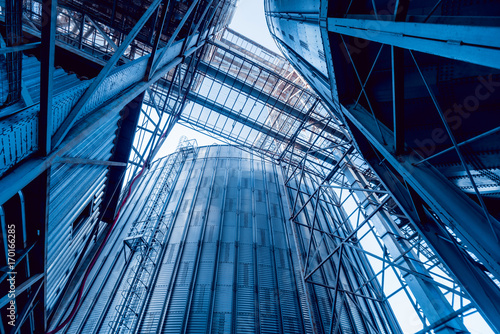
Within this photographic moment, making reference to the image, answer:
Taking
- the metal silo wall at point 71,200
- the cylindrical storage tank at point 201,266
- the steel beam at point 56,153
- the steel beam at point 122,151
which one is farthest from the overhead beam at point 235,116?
the steel beam at point 56,153

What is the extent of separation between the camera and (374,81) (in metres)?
5.67

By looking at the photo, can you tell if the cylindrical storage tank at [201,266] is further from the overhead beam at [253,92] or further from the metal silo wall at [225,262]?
the overhead beam at [253,92]

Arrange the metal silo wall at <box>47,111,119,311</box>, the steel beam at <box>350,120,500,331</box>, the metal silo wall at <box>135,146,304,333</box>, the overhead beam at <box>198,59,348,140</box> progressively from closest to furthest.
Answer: the steel beam at <box>350,120,500,331</box>
the metal silo wall at <box>47,111,119,311</box>
the metal silo wall at <box>135,146,304,333</box>
the overhead beam at <box>198,59,348,140</box>

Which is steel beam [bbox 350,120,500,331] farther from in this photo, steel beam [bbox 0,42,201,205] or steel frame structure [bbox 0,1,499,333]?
steel beam [bbox 0,42,201,205]

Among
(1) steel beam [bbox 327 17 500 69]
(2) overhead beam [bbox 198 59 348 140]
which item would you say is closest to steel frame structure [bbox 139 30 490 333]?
(2) overhead beam [bbox 198 59 348 140]

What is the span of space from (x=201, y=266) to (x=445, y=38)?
10057 millimetres

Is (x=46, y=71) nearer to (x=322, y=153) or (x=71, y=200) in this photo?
(x=71, y=200)

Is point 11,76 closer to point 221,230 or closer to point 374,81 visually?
point 374,81

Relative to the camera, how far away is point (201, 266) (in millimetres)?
9961

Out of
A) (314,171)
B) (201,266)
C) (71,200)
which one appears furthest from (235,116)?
(71,200)

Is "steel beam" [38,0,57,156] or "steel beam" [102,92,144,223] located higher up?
"steel beam" [102,92,144,223]

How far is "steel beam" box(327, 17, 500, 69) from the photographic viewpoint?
2.03m

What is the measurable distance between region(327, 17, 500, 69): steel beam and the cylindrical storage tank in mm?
8789

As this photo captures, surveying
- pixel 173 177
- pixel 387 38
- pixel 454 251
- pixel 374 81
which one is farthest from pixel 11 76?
pixel 173 177
